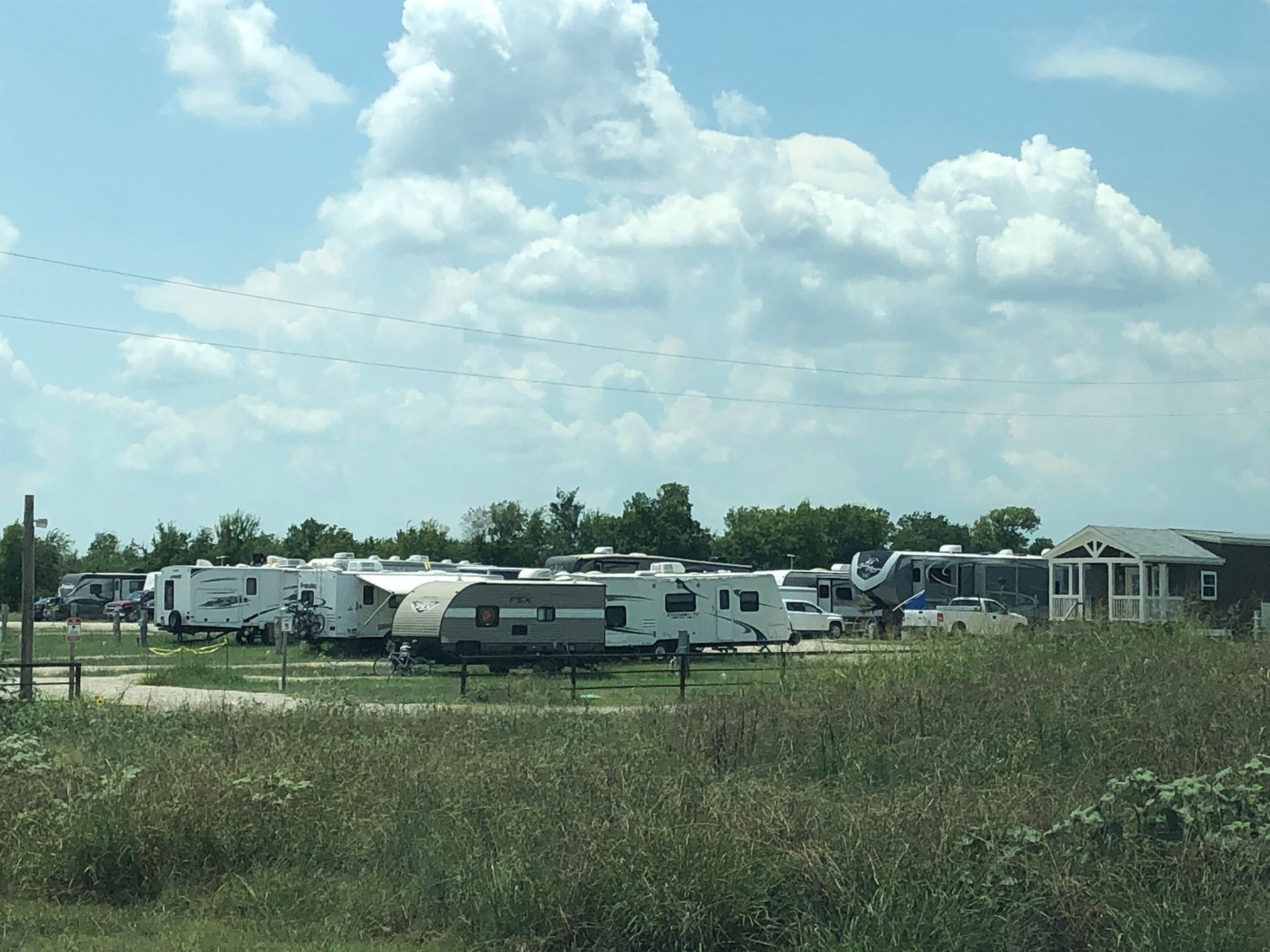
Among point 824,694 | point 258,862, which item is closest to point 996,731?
point 824,694

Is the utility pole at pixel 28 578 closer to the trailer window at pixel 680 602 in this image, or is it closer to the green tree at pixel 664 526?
the trailer window at pixel 680 602

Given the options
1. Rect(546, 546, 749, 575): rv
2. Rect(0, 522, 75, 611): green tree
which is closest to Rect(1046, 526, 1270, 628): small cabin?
Rect(546, 546, 749, 575): rv

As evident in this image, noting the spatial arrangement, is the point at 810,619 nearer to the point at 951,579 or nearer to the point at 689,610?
the point at 951,579

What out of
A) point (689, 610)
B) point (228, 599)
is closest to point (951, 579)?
point (689, 610)

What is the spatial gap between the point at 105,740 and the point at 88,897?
14.2ft

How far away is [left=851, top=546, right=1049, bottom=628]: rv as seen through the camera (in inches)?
1903

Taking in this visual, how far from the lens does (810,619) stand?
151ft

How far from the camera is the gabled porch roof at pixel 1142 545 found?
3556cm

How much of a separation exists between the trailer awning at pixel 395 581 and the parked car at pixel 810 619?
41.9 ft

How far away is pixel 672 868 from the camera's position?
7.55 meters

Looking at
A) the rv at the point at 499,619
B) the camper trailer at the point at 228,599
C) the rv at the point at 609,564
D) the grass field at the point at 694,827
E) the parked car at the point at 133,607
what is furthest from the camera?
the parked car at the point at 133,607

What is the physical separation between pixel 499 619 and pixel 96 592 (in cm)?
4398

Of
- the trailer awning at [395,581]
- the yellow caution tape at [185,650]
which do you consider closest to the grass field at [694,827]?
the trailer awning at [395,581]

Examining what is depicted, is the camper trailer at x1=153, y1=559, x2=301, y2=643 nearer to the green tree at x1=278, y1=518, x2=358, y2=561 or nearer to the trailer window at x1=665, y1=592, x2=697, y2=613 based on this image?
the trailer window at x1=665, y1=592, x2=697, y2=613
